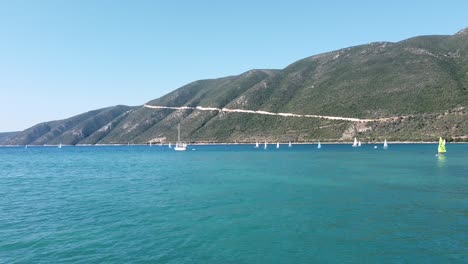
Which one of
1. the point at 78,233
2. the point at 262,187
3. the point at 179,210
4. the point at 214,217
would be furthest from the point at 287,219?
the point at 262,187

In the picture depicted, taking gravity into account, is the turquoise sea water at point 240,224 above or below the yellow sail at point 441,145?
below

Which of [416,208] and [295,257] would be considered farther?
[416,208]

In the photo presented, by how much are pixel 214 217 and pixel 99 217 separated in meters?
9.04

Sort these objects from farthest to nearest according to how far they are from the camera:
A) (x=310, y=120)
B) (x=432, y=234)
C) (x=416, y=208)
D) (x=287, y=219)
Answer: (x=310, y=120)
(x=416, y=208)
(x=287, y=219)
(x=432, y=234)

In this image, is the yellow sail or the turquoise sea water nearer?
the turquoise sea water

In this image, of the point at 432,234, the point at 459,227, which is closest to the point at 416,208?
the point at 459,227

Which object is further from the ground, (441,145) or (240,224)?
(441,145)

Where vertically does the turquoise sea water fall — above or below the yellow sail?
below

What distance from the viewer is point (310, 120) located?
199500 millimetres

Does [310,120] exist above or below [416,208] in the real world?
above

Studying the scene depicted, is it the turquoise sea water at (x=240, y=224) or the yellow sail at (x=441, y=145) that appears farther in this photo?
the yellow sail at (x=441, y=145)

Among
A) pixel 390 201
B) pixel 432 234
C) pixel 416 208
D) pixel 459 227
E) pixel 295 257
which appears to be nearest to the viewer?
pixel 295 257

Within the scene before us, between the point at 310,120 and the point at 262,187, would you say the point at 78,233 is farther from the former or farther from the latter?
the point at 310,120

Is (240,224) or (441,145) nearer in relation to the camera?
(240,224)
